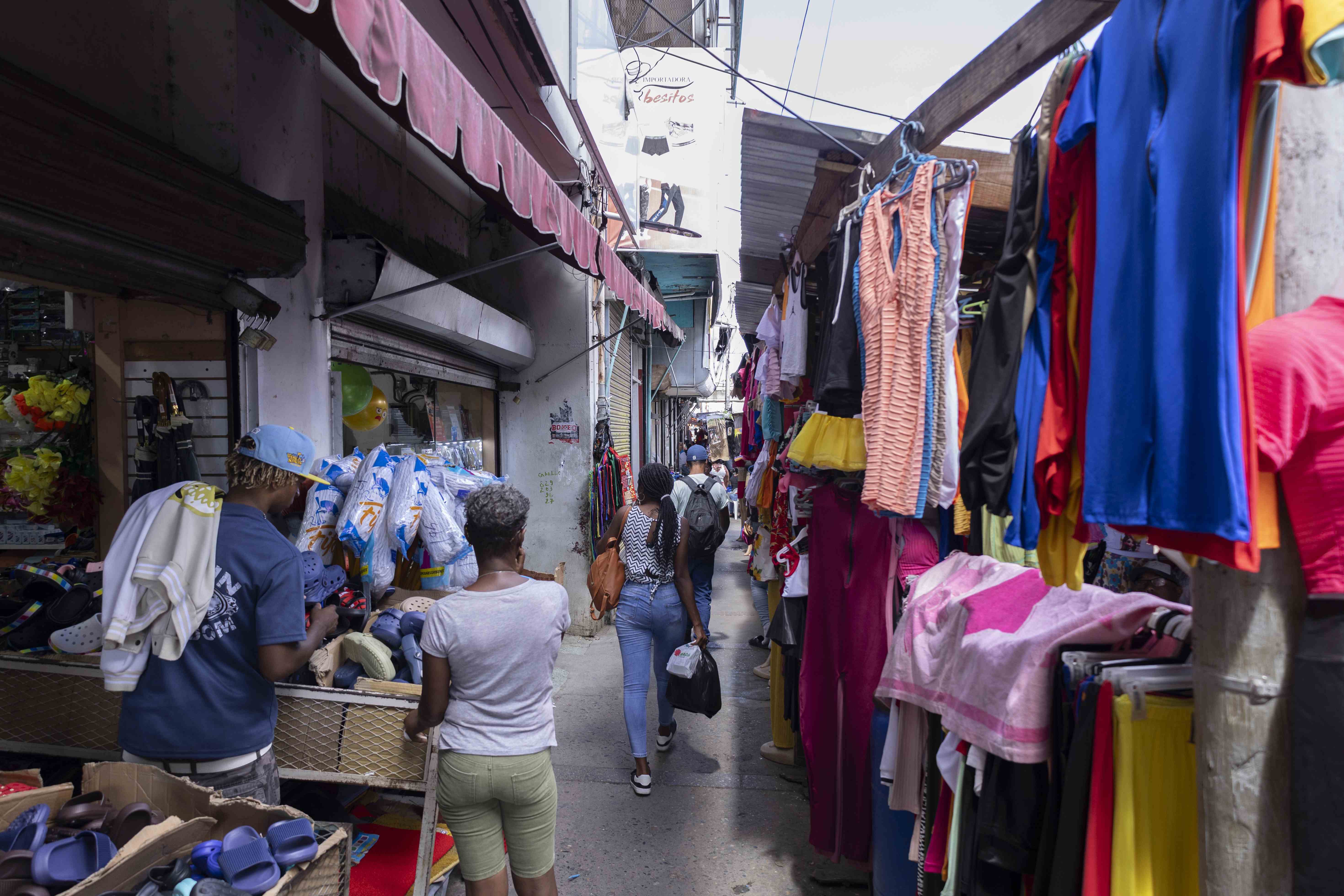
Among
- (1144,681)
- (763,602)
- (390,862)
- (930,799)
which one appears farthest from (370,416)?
(1144,681)

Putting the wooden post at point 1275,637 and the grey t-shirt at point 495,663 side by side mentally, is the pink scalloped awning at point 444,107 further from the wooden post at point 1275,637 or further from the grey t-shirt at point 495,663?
the wooden post at point 1275,637

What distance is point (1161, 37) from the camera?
1.28 m

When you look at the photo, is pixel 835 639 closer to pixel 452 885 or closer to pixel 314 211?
pixel 452 885

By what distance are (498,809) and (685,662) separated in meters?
1.77

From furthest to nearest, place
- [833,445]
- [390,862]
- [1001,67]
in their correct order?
[390,862], [833,445], [1001,67]

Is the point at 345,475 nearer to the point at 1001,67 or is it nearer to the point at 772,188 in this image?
the point at 772,188

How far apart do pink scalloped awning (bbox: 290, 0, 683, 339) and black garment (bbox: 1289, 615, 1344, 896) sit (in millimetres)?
2406

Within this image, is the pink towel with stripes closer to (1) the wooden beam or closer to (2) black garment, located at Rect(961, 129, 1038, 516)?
(2) black garment, located at Rect(961, 129, 1038, 516)

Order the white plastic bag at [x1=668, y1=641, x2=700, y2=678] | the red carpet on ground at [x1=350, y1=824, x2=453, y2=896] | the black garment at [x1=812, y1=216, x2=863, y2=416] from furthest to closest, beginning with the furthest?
the white plastic bag at [x1=668, y1=641, x2=700, y2=678] < the red carpet on ground at [x1=350, y1=824, x2=453, y2=896] < the black garment at [x1=812, y1=216, x2=863, y2=416]

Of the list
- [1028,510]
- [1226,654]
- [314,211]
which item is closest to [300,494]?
[314,211]

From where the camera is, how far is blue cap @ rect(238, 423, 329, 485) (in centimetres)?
242

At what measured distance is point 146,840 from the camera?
6.13ft

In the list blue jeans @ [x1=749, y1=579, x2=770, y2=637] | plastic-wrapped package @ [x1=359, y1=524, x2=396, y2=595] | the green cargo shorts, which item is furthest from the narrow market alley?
plastic-wrapped package @ [x1=359, y1=524, x2=396, y2=595]

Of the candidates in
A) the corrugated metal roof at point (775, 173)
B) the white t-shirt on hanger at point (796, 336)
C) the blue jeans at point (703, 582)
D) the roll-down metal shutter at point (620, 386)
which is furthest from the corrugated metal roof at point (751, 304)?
the white t-shirt on hanger at point (796, 336)
